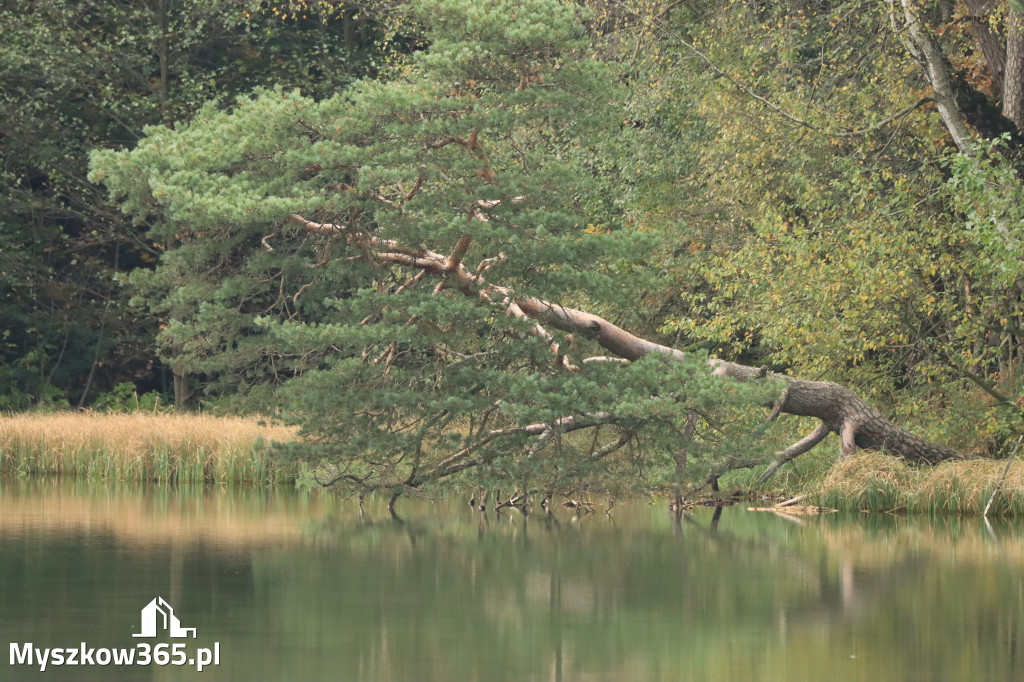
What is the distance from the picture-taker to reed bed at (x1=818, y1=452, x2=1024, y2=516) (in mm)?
14320

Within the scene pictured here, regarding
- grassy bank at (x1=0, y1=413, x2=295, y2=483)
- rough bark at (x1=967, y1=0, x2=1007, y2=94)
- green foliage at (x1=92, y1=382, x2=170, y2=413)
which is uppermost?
rough bark at (x1=967, y1=0, x2=1007, y2=94)

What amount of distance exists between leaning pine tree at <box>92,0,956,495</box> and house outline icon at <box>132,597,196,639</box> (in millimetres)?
3954

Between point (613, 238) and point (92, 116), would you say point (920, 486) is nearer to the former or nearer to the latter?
point (613, 238)

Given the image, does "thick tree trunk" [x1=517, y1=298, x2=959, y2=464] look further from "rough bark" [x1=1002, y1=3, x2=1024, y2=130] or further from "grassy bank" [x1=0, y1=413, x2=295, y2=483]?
"grassy bank" [x1=0, y1=413, x2=295, y2=483]

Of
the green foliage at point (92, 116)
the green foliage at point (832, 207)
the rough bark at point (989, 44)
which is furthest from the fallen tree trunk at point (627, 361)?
the green foliage at point (92, 116)

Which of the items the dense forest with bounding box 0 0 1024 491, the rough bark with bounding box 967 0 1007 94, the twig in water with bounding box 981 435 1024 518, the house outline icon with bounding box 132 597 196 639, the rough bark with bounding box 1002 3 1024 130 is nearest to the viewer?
the house outline icon with bounding box 132 597 196 639

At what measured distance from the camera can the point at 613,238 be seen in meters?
12.2

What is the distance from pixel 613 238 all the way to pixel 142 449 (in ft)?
27.0

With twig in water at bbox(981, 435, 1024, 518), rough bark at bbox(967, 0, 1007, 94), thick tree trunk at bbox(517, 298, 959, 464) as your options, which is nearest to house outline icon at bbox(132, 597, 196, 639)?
thick tree trunk at bbox(517, 298, 959, 464)

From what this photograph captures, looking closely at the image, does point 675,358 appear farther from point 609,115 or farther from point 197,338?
point 197,338

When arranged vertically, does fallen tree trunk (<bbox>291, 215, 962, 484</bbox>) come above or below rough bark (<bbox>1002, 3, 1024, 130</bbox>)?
below

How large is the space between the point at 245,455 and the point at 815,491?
6988 mm

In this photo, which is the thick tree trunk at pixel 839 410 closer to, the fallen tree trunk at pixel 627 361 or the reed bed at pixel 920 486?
the fallen tree trunk at pixel 627 361

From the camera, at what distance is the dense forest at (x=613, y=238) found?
1212cm
